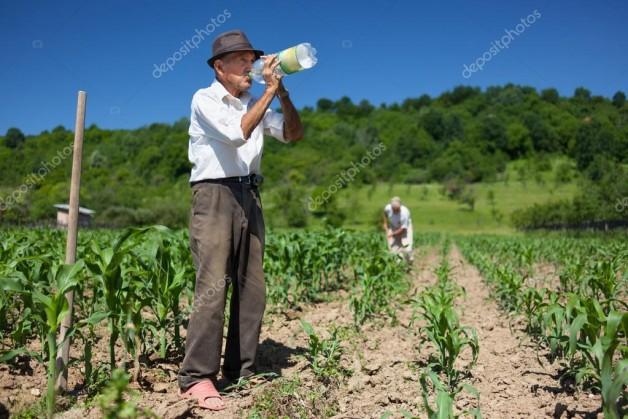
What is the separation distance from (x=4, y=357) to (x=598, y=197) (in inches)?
1544

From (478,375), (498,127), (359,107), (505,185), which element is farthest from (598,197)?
(359,107)

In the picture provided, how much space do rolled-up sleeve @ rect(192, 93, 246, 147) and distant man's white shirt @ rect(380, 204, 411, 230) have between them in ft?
23.5

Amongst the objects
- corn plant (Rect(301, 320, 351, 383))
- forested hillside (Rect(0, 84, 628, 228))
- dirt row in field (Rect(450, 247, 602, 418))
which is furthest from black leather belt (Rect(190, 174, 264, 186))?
forested hillside (Rect(0, 84, 628, 228))

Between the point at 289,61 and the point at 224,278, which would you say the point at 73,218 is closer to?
the point at 224,278

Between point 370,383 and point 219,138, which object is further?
point 370,383

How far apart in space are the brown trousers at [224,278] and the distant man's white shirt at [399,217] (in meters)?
6.79

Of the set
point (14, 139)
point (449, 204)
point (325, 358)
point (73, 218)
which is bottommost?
point (325, 358)

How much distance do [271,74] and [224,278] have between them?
Result: 49.2 inches

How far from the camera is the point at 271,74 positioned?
2.76m

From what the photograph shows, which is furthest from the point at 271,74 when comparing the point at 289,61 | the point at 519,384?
the point at 519,384

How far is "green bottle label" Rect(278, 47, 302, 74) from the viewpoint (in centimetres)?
271
